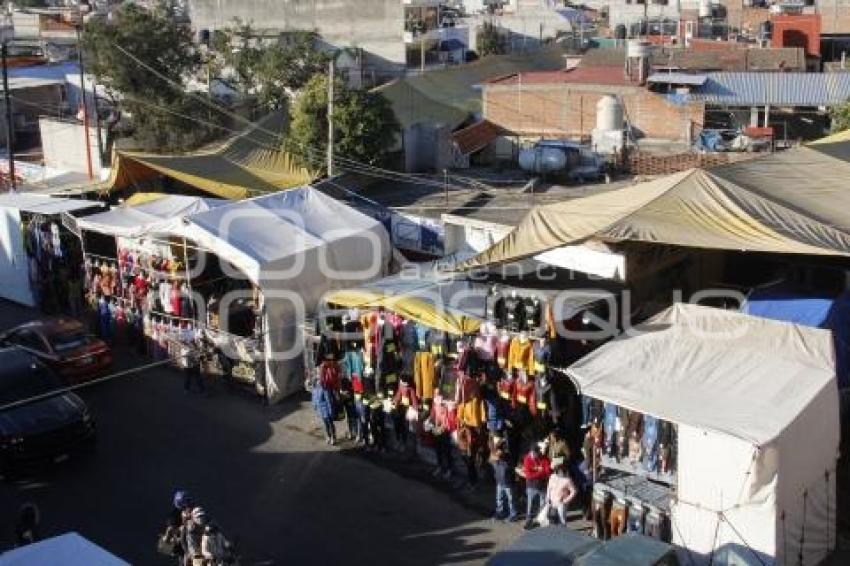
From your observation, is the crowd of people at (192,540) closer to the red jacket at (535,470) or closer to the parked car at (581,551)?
the parked car at (581,551)

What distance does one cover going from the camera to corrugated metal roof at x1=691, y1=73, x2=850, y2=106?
3397cm

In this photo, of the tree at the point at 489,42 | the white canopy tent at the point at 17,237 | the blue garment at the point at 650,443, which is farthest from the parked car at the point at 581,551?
the tree at the point at 489,42

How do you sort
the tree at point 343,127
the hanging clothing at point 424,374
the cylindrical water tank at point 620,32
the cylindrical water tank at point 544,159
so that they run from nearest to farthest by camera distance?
1. the hanging clothing at point 424,374
2. the tree at point 343,127
3. the cylindrical water tank at point 544,159
4. the cylindrical water tank at point 620,32

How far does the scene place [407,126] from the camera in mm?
31406

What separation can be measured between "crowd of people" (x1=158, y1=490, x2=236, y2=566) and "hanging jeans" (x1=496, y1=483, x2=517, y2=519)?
3221mm

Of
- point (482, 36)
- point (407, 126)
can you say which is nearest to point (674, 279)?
point (407, 126)

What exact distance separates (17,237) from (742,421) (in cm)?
1614

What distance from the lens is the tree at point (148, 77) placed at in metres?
33.9

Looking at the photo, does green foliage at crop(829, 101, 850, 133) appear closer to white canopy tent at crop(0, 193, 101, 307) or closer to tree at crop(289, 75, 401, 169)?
tree at crop(289, 75, 401, 169)

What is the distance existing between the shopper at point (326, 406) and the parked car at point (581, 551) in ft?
16.2

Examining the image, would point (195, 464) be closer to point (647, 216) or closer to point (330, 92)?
point (647, 216)

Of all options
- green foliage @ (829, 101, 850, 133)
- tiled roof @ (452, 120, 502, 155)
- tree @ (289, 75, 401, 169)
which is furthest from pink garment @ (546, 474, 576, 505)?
tiled roof @ (452, 120, 502, 155)

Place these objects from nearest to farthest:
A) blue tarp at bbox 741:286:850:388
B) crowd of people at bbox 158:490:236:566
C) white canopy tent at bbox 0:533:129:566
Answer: white canopy tent at bbox 0:533:129:566
crowd of people at bbox 158:490:236:566
blue tarp at bbox 741:286:850:388

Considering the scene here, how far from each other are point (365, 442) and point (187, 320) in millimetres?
4761
